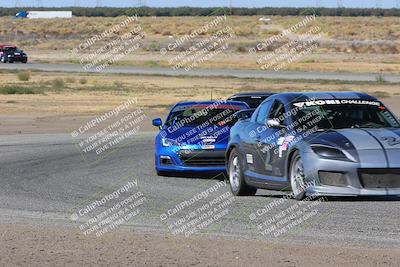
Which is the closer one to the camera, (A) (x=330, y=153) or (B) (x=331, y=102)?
(A) (x=330, y=153)

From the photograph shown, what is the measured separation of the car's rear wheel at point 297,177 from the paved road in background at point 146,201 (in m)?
0.14

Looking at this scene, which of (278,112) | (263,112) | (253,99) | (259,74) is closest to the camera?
(278,112)

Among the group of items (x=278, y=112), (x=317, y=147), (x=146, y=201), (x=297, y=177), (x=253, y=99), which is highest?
(x=317, y=147)

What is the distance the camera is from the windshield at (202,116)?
1966 centimetres

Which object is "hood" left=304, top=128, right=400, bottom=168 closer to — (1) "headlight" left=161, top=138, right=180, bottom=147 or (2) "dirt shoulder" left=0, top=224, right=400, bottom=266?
(2) "dirt shoulder" left=0, top=224, right=400, bottom=266

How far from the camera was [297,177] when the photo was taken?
1406 centimetres

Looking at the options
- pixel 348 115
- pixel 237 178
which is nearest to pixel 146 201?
pixel 237 178

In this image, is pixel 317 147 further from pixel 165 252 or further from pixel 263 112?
pixel 165 252

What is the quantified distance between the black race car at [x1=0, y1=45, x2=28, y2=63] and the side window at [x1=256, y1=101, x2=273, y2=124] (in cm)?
7186

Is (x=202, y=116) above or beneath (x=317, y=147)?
beneath

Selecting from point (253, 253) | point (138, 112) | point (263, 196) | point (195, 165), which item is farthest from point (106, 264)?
point (138, 112)

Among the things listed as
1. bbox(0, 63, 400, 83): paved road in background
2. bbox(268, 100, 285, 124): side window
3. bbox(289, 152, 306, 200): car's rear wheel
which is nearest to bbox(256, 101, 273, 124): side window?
bbox(268, 100, 285, 124): side window

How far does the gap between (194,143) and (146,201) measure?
Answer: 13.1 ft

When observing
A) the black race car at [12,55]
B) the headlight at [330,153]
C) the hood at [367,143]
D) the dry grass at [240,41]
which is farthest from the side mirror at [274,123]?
the black race car at [12,55]
